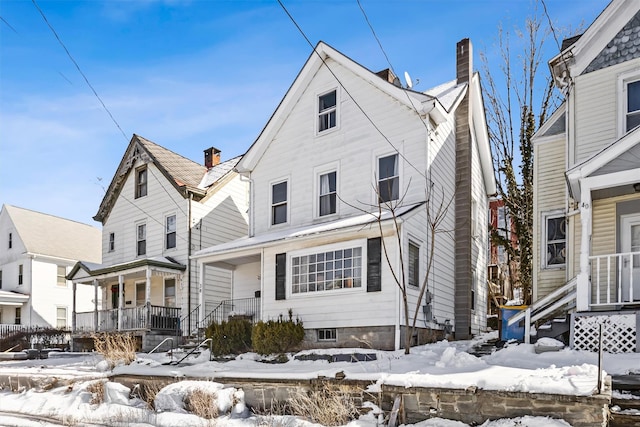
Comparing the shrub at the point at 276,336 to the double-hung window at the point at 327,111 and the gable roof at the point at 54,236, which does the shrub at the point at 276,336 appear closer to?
the double-hung window at the point at 327,111

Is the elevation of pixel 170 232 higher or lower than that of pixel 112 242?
higher

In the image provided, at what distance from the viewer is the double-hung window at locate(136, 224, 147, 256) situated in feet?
75.5

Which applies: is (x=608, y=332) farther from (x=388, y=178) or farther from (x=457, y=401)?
(x=388, y=178)

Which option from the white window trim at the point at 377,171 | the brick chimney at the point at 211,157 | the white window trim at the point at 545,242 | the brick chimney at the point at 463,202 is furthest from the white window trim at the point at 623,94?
the brick chimney at the point at 211,157

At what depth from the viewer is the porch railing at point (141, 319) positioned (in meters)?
19.5

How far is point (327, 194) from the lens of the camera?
1652 centimetres

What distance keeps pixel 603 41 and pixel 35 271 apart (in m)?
28.3

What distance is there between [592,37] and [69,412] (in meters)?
14.1

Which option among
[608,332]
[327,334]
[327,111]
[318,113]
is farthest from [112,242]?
[608,332]

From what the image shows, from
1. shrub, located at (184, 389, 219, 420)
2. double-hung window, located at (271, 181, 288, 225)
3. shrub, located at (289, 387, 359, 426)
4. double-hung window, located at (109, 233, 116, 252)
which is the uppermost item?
double-hung window, located at (271, 181, 288, 225)

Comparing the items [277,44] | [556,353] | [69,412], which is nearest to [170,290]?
[69,412]

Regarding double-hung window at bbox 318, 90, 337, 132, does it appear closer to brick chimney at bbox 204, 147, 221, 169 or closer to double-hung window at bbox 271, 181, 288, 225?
double-hung window at bbox 271, 181, 288, 225

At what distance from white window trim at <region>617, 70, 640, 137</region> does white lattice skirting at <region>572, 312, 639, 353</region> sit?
4.42 m

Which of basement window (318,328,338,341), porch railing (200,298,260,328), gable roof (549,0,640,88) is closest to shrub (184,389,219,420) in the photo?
basement window (318,328,338,341)
